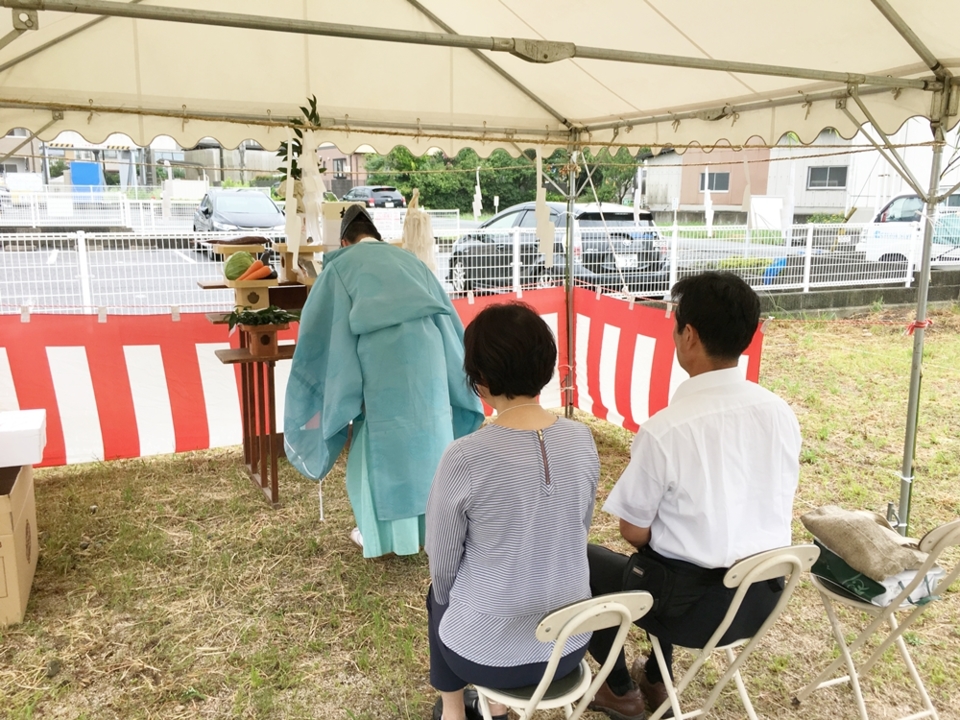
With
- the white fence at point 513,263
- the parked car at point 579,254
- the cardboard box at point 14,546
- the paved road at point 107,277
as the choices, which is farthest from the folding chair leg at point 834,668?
the paved road at point 107,277

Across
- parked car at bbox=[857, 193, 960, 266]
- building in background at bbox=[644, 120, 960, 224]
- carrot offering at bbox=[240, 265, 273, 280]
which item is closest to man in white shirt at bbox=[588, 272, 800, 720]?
carrot offering at bbox=[240, 265, 273, 280]

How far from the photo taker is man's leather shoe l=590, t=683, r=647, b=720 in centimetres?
198

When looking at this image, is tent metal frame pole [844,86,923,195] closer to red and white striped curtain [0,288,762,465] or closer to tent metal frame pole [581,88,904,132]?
tent metal frame pole [581,88,904,132]

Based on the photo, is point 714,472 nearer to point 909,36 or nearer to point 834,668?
point 834,668

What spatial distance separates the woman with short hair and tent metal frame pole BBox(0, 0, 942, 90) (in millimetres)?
925

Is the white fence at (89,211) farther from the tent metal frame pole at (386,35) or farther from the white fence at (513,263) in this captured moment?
the tent metal frame pole at (386,35)

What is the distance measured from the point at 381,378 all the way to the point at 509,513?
4.14ft

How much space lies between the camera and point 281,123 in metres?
3.69

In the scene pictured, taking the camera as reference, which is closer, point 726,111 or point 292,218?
point 292,218

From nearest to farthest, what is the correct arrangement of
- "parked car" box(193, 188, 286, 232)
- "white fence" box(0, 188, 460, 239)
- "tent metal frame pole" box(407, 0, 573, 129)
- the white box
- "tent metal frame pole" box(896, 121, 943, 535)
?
the white box → "tent metal frame pole" box(896, 121, 943, 535) → "tent metal frame pole" box(407, 0, 573, 129) → "parked car" box(193, 188, 286, 232) → "white fence" box(0, 188, 460, 239)

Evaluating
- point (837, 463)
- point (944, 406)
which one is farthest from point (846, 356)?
point (837, 463)

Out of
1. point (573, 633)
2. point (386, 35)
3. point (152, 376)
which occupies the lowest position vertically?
point (152, 376)

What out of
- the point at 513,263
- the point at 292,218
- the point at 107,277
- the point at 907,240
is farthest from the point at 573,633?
the point at 907,240

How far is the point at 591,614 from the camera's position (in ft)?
4.15
